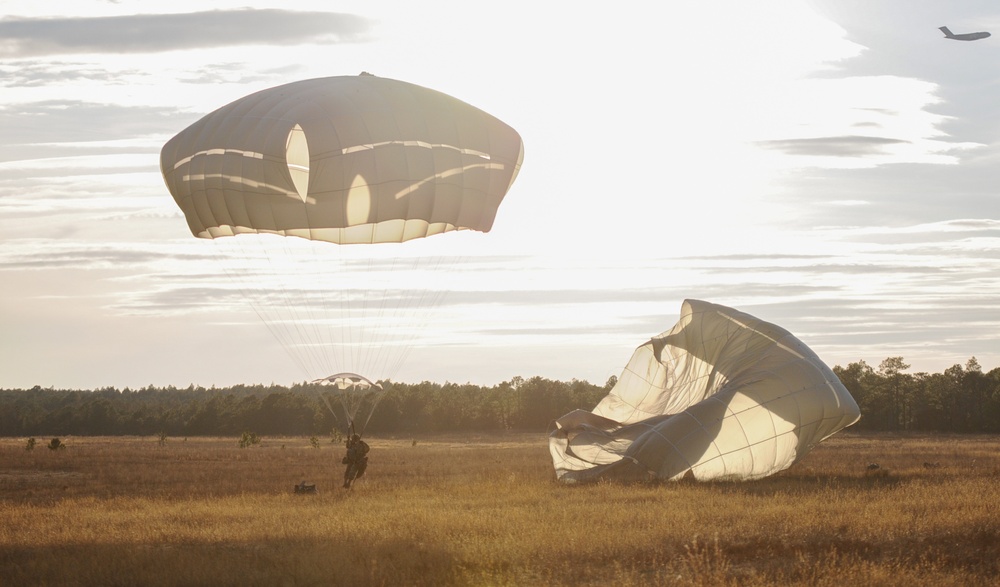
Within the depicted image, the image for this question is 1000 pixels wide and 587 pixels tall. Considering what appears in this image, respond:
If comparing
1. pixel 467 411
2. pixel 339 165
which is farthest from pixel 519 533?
pixel 467 411

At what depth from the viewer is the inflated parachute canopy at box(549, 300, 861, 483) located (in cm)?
2608

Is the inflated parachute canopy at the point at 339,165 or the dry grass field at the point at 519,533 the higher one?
the inflated parachute canopy at the point at 339,165

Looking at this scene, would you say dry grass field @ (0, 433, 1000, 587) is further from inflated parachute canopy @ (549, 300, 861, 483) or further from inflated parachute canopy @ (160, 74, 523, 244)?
inflated parachute canopy @ (160, 74, 523, 244)

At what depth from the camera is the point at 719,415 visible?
26359mm

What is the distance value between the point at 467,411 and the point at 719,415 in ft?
248

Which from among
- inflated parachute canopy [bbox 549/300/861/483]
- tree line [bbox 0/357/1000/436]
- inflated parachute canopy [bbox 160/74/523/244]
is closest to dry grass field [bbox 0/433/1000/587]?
inflated parachute canopy [bbox 549/300/861/483]

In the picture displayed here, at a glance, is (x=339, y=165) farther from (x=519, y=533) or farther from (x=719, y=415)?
(x=719, y=415)

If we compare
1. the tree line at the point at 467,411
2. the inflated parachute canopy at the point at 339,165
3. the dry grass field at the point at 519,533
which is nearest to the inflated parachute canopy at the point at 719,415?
the dry grass field at the point at 519,533

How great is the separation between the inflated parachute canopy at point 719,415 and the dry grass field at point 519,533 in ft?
3.41

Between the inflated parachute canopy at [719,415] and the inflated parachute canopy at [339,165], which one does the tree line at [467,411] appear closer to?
the inflated parachute canopy at [719,415]

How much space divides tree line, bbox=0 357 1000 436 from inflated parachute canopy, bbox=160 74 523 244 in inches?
2806

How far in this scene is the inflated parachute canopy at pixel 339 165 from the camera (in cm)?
1970

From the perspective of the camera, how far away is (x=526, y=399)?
104750 mm

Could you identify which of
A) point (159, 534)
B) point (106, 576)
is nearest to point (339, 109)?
point (159, 534)
